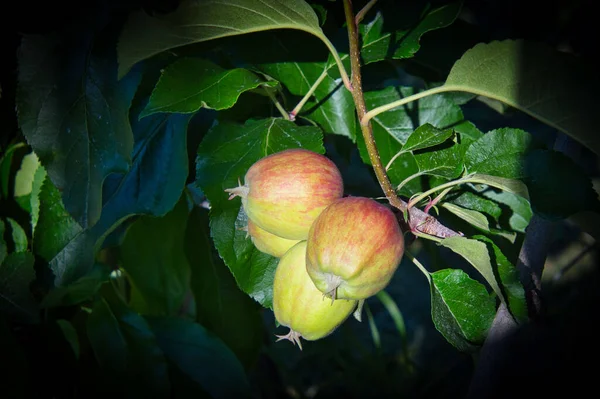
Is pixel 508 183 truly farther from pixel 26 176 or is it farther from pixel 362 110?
pixel 26 176

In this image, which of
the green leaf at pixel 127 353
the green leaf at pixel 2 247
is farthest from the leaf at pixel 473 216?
the green leaf at pixel 2 247

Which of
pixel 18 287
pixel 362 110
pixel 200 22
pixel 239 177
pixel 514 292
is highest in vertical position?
pixel 200 22

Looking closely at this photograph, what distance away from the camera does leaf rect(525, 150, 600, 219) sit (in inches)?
25.1

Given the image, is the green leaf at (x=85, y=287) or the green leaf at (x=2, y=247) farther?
the green leaf at (x=85, y=287)

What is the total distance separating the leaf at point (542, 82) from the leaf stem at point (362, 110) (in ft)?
0.47

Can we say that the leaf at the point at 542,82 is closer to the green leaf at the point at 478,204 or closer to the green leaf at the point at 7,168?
the green leaf at the point at 478,204

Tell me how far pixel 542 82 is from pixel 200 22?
1.43ft

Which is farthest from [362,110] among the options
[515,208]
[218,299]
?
[218,299]

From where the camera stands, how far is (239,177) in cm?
81

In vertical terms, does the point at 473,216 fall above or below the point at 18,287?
above

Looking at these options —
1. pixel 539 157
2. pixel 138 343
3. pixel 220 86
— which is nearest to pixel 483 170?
pixel 539 157

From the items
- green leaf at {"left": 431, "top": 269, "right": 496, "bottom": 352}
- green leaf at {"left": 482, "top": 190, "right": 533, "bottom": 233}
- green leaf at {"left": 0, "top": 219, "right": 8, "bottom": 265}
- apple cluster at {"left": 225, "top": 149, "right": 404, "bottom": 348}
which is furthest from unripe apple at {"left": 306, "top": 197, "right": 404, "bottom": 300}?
green leaf at {"left": 0, "top": 219, "right": 8, "bottom": 265}

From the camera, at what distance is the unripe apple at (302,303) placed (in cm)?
69

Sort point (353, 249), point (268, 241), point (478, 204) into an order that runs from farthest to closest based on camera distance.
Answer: point (478, 204) → point (268, 241) → point (353, 249)
